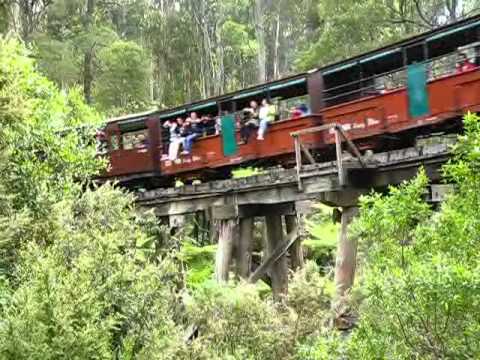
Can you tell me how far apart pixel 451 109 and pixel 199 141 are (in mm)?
6031

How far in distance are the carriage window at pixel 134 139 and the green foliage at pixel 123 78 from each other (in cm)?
1334

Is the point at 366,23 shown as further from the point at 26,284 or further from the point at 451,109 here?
the point at 26,284

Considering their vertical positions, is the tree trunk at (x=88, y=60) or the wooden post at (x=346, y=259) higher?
the tree trunk at (x=88, y=60)

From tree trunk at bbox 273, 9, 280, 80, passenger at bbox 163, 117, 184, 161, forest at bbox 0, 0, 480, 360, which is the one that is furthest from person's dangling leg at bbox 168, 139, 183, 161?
tree trunk at bbox 273, 9, 280, 80

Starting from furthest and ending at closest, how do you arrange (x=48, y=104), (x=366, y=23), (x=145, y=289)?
(x=366, y=23) < (x=48, y=104) < (x=145, y=289)

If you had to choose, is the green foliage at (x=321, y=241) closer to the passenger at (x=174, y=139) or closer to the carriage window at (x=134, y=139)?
the passenger at (x=174, y=139)

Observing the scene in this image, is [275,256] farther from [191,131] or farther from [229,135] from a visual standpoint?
[191,131]

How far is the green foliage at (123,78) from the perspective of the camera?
2956 cm

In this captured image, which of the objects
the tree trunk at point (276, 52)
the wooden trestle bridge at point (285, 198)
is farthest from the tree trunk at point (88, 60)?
the wooden trestle bridge at point (285, 198)

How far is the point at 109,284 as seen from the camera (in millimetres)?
6781

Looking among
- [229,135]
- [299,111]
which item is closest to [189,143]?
[229,135]

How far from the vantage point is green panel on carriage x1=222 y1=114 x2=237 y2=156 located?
14.2m

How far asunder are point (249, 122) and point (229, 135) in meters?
0.69

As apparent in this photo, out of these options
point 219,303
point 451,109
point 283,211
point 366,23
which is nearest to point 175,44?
point 366,23
